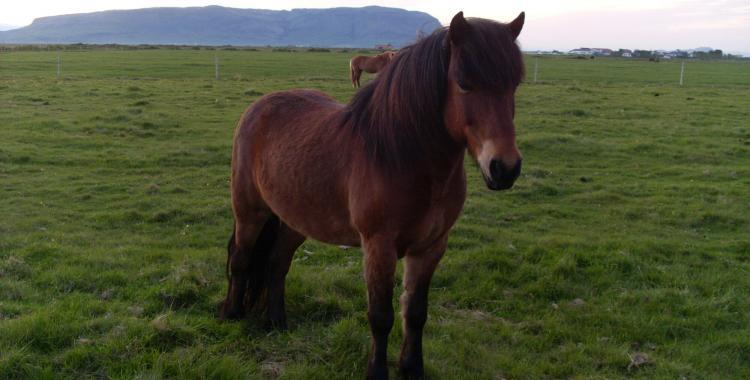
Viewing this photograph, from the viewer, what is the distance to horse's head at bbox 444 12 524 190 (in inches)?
102

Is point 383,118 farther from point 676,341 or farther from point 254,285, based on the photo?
point 676,341

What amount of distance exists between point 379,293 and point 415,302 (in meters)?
0.45

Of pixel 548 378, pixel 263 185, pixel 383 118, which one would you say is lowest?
pixel 548 378

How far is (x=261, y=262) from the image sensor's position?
183 inches

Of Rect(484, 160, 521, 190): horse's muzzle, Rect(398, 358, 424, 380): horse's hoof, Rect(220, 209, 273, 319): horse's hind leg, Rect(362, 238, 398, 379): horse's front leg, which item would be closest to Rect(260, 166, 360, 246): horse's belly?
Rect(362, 238, 398, 379): horse's front leg

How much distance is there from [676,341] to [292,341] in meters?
3.04

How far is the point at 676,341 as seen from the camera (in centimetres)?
452

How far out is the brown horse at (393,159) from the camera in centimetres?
274

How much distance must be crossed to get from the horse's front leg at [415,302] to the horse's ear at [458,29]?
4.46 ft

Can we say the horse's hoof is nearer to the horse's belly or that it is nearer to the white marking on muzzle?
the horse's belly

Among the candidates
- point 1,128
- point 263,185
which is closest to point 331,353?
point 263,185

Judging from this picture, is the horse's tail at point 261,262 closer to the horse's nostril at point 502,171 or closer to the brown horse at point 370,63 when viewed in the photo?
the horse's nostril at point 502,171

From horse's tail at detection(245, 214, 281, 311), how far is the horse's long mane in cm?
145

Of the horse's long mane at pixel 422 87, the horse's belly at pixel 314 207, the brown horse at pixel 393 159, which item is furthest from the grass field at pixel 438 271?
the horse's long mane at pixel 422 87
